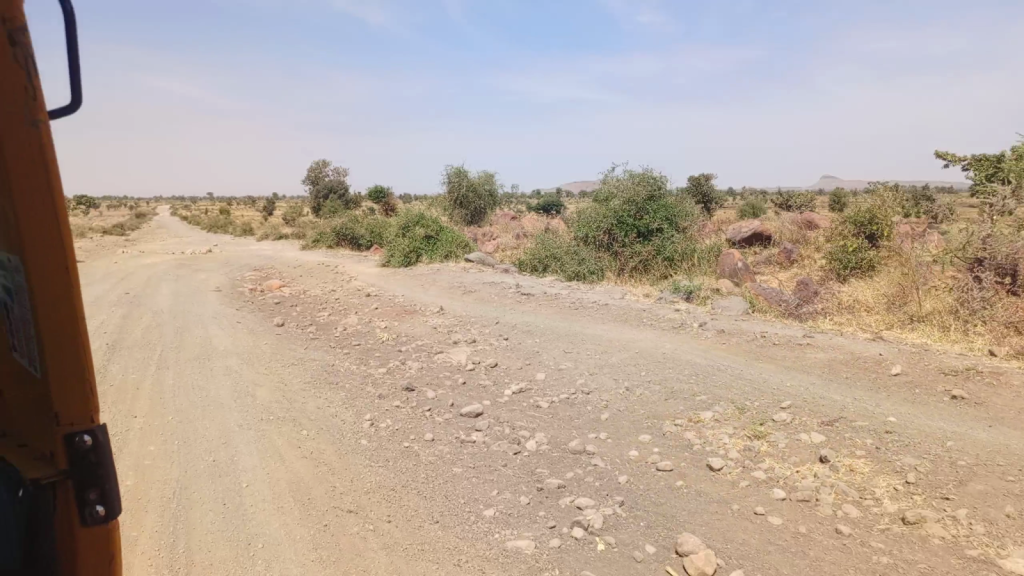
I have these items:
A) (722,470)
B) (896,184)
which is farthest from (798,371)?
(896,184)

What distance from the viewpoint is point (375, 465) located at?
13.7 ft

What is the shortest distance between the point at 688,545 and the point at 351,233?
1636 centimetres

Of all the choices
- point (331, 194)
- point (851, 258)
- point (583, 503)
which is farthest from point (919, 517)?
point (331, 194)

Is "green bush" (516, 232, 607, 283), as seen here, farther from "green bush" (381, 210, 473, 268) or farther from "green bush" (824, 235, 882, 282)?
"green bush" (824, 235, 882, 282)

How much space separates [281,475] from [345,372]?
2.18m

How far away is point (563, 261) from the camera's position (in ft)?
39.4

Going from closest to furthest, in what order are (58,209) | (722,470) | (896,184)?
1. (58,209)
2. (722,470)
3. (896,184)

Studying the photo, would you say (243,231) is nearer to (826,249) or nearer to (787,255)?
(787,255)

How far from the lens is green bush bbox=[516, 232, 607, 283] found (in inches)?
455

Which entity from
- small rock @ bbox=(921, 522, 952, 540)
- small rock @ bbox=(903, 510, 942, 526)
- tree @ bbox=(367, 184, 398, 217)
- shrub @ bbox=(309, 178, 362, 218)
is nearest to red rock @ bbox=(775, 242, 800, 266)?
small rock @ bbox=(903, 510, 942, 526)

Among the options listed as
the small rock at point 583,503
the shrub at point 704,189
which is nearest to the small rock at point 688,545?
the small rock at point 583,503

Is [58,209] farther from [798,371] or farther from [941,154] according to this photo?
[941,154]

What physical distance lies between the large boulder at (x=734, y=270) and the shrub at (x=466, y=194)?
1378 cm

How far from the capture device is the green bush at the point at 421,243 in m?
13.2
